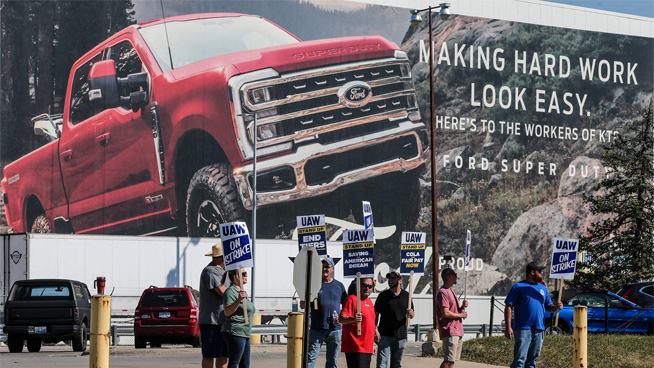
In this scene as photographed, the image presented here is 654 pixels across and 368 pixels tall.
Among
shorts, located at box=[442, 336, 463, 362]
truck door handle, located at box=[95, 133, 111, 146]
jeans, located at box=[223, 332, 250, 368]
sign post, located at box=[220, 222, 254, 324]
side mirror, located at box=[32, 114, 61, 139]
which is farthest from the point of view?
truck door handle, located at box=[95, 133, 111, 146]

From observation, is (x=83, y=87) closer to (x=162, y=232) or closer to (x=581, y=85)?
(x=162, y=232)

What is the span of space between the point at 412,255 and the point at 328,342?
11276 mm

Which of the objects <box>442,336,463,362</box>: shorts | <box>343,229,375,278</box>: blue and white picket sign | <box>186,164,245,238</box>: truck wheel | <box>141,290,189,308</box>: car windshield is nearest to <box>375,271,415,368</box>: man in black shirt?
<box>442,336,463,362</box>: shorts

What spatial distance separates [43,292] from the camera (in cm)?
2433

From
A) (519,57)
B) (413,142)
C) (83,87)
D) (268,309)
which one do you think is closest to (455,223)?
(413,142)

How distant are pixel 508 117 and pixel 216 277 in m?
54.6

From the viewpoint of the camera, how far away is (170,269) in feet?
120

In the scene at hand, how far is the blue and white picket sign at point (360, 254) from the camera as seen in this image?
20.3 m

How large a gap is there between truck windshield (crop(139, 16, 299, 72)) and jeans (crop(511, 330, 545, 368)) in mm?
40948

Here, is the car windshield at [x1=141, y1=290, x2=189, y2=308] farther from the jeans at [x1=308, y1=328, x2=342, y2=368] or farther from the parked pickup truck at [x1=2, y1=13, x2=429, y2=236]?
the parked pickup truck at [x1=2, y1=13, x2=429, y2=236]

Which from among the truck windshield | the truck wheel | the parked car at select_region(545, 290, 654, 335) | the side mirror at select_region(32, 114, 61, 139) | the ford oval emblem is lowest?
→ the parked car at select_region(545, 290, 654, 335)

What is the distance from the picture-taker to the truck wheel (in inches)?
2094

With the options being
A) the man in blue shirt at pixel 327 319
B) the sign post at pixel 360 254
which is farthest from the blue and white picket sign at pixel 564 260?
the man in blue shirt at pixel 327 319

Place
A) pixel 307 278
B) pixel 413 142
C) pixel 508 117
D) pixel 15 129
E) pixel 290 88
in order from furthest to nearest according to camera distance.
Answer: pixel 508 117 → pixel 413 142 → pixel 290 88 → pixel 15 129 → pixel 307 278
